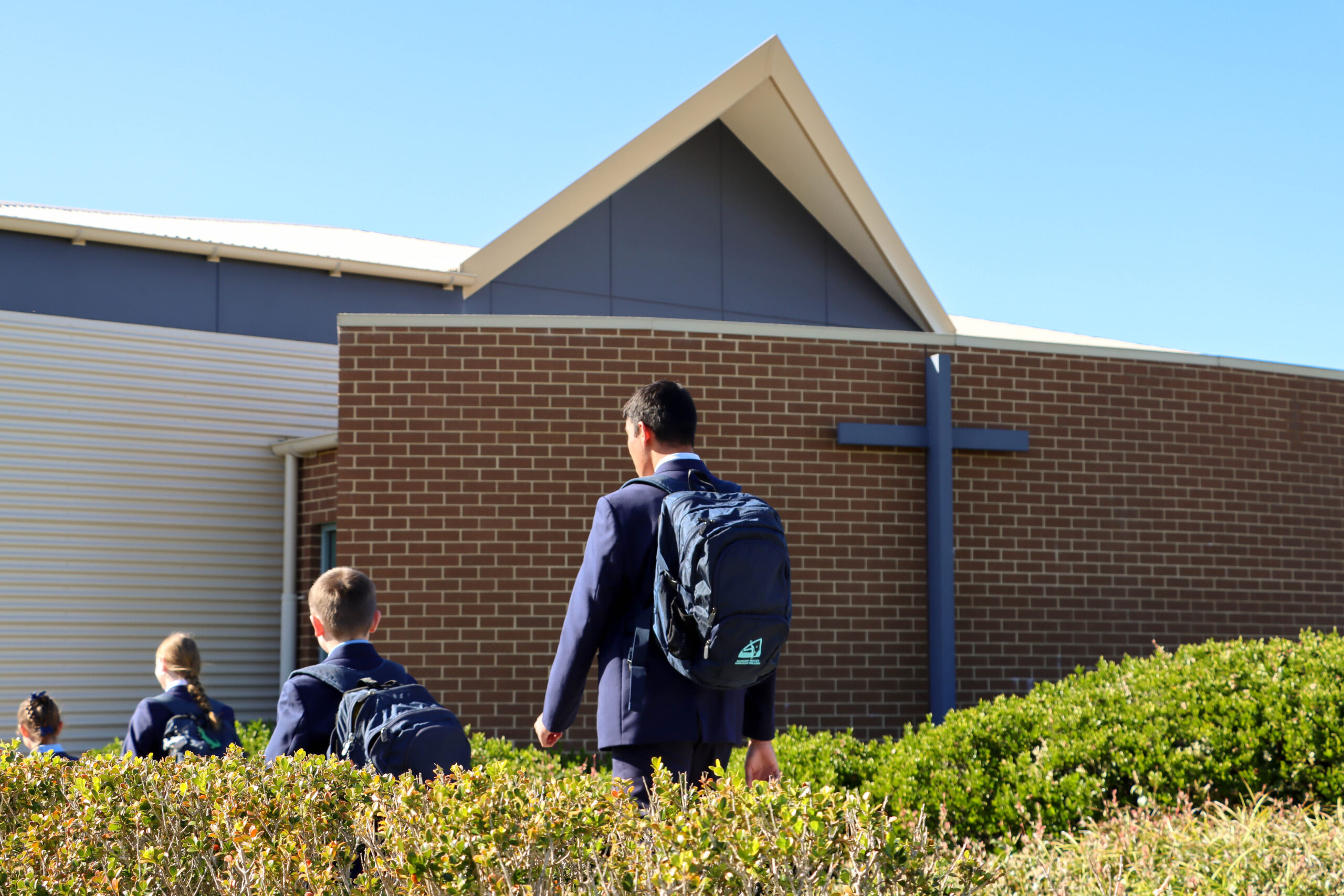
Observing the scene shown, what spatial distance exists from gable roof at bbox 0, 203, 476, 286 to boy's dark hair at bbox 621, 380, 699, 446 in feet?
30.9

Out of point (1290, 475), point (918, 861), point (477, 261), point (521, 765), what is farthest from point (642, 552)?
point (477, 261)

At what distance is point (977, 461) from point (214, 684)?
7344 millimetres

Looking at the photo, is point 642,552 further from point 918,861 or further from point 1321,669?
point 1321,669

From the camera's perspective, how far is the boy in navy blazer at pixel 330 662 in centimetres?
404

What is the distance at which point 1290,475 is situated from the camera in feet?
36.2

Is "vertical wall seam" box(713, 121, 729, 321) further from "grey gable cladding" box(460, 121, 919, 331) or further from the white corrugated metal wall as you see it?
the white corrugated metal wall

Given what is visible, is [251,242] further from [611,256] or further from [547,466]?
[547,466]

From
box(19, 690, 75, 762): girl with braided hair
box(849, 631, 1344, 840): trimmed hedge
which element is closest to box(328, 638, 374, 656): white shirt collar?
box(19, 690, 75, 762): girl with braided hair

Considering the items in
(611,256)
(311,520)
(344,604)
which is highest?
(611,256)

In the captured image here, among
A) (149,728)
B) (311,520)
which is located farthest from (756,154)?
(149,728)

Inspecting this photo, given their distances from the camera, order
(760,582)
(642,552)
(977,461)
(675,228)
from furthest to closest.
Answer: (675,228), (977,461), (642,552), (760,582)

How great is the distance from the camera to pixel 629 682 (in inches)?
153

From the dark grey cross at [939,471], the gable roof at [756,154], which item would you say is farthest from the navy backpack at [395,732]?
the gable roof at [756,154]

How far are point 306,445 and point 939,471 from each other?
5.78 m
